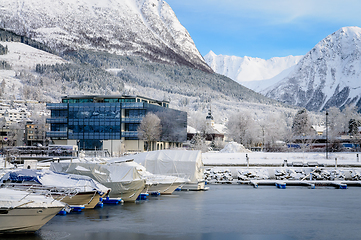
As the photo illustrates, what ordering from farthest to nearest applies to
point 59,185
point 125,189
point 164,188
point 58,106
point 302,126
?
point 302,126 < point 58,106 < point 164,188 < point 125,189 < point 59,185

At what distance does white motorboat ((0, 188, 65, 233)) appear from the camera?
2619cm

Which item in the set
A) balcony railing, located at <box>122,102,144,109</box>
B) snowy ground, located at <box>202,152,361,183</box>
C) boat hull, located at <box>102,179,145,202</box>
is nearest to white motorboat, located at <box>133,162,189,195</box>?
boat hull, located at <box>102,179,145,202</box>

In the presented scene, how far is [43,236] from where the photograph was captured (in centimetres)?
2775

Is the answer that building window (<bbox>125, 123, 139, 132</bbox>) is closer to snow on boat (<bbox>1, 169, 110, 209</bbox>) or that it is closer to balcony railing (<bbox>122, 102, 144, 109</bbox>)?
balcony railing (<bbox>122, 102, 144, 109</bbox>)

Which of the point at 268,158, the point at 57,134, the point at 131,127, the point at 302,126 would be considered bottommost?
the point at 268,158

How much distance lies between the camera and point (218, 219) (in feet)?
116

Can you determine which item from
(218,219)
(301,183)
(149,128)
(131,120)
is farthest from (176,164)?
(131,120)

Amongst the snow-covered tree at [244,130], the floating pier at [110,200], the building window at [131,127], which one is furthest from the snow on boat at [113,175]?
the snow-covered tree at [244,130]

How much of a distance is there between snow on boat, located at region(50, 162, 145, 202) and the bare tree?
8296cm

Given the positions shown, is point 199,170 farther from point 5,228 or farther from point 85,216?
point 5,228

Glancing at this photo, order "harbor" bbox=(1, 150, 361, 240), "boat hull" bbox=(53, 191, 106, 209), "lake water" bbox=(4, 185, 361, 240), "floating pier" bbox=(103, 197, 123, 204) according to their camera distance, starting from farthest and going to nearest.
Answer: "floating pier" bbox=(103, 197, 123, 204) → "boat hull" bbox=(53, 191, 106, 209) → "harbor" bbox=(1, 150, 361, 240) → "lake water" bbox=(4, 185, 361, 240)

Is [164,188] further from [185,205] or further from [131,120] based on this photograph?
[131,120]

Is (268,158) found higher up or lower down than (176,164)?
lower down

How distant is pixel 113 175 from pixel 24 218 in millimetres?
15837
